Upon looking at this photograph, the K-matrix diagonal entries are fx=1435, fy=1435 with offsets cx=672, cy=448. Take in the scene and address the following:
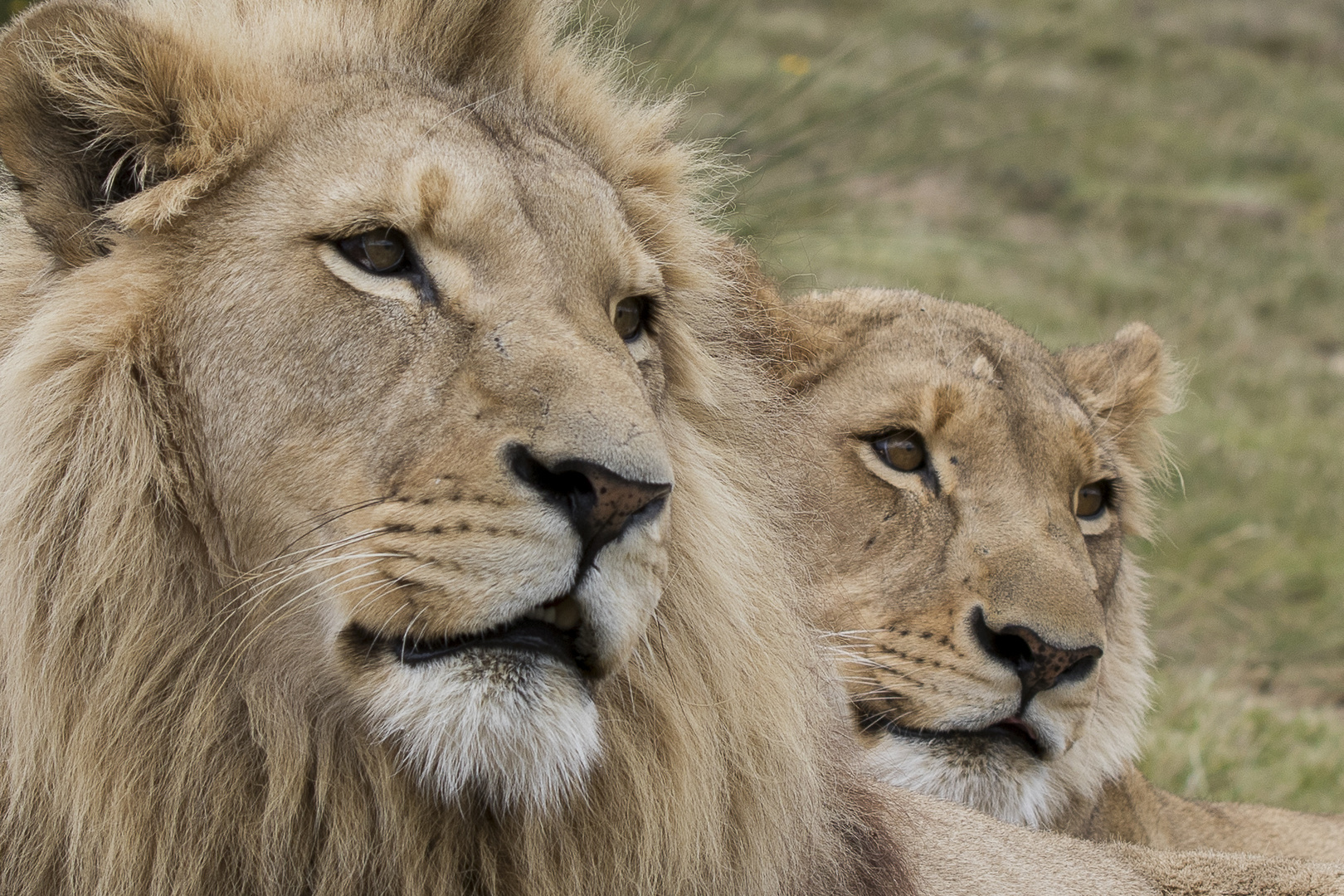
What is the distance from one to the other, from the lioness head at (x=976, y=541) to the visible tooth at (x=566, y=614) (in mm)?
1322

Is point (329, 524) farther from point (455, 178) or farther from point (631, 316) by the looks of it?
point (631, 316)

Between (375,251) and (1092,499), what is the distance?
2.65 m

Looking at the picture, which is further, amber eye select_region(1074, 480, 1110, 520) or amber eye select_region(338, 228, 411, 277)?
amber eye select_region(1074, 480, 1110, 520)

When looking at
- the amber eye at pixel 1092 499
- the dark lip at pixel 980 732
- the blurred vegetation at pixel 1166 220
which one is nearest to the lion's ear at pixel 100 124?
the dark lip at pixel 980 732

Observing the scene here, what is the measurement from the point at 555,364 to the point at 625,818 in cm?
78

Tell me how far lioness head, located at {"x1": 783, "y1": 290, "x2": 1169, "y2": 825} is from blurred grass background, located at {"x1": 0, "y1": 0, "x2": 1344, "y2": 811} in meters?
0.77

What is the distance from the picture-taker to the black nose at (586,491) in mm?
2025

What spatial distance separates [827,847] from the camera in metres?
2.69

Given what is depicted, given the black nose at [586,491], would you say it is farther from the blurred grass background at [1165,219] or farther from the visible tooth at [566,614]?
the blurred grass background at [1165,219]

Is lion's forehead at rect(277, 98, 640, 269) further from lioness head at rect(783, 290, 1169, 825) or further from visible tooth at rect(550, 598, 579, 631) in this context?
lioness head at rect(783, 290, 1169, 825)

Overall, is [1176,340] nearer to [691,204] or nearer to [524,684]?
[691,204]

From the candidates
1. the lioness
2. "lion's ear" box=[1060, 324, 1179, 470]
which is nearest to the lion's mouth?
the lioness

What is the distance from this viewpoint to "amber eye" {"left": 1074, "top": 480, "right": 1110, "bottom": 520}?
13.9 feet

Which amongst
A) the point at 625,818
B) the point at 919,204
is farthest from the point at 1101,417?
the point at 919,204
